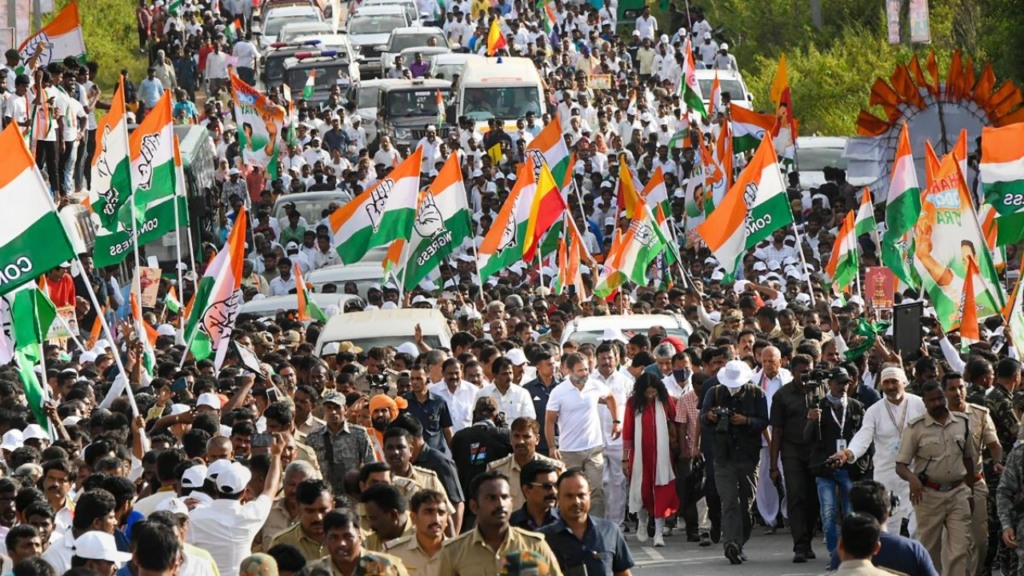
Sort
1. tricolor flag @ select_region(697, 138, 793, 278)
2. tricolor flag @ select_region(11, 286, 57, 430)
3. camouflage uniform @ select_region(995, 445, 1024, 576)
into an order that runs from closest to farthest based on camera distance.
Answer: camouflage uniform @ select_region(995, 445, 1024, 576) < tricolor flag @ select_region(11, 286, 57, 430) < tricolor flag @ select_region(697, 138, 793, 278)

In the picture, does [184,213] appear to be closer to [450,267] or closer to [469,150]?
[450,267]

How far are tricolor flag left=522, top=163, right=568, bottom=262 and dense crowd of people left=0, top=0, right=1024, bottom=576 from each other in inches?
28.2

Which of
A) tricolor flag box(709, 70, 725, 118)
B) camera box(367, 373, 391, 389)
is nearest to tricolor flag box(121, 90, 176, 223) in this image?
camera box(367, 373, 391, 389)

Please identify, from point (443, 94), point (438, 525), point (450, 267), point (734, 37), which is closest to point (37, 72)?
point (450, 267)

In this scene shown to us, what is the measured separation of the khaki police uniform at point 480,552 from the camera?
9.16 m

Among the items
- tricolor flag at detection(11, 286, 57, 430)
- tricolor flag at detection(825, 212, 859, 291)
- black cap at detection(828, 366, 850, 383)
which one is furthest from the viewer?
tricolor flag at detection(825, 212, 859, 291)

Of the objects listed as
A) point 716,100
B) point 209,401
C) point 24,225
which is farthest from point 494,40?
point 24,225

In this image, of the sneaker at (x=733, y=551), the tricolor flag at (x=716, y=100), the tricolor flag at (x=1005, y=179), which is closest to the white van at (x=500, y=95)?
the tricolor flag at (x=716, y=100)

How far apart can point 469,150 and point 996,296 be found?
65.1 feet

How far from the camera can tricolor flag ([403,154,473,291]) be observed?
21.4 metres

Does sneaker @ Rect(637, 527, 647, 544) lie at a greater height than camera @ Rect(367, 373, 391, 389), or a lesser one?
lesser

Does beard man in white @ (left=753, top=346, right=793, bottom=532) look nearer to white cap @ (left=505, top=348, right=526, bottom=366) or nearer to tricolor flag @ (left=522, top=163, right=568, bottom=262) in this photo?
white cap @ (left=505, top=348, right=526, bottom=366)

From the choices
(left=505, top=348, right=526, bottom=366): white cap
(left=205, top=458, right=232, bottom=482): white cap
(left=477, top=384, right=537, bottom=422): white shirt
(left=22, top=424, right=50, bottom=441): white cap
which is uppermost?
(left=205, top=458, right=232, bottom=482): white cap

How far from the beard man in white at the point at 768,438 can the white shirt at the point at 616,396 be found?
1.01m
